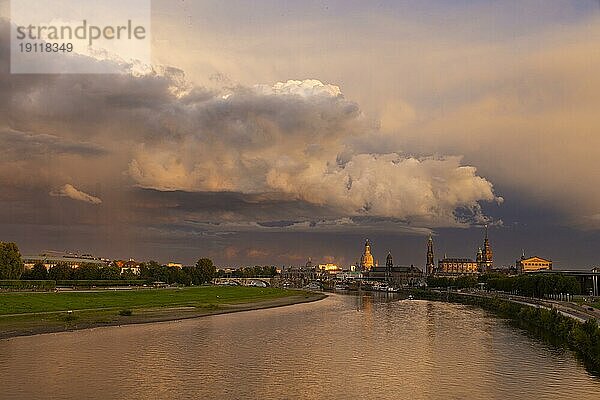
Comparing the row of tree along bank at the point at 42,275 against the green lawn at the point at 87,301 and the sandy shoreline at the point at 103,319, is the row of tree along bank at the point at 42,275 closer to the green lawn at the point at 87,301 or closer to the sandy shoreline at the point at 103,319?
the green lawn at the point at 87,301

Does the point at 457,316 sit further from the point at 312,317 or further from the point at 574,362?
the point at 574,362

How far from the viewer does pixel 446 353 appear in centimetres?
6216

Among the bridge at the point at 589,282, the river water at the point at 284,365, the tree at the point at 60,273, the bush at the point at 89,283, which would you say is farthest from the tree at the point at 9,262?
the bridge at the point at 589,282

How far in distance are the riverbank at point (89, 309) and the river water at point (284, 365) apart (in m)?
4.35

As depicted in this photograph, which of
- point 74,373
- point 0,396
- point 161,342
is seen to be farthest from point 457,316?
point 0,396

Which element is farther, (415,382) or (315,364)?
(315,364)

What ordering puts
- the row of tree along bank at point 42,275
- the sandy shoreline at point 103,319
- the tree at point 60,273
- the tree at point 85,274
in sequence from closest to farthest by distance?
the sandy shoreline at point 103,319 < the row of tree along bank at point 42,275 < the tree at point 60,273 < the tree at point 85,274

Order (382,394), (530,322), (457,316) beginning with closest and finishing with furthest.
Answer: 1. (382,394)
2. (530,322)
3. (457,316)

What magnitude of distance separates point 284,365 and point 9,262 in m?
93.6

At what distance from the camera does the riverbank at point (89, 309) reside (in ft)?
239

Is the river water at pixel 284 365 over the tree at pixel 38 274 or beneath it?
beneath

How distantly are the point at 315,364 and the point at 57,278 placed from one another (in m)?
117

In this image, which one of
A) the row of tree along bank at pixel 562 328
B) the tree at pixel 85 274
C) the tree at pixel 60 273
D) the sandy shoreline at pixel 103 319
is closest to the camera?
the row of tree along bank at pixel 562 328

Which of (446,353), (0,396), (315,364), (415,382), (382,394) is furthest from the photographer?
(446,353)
